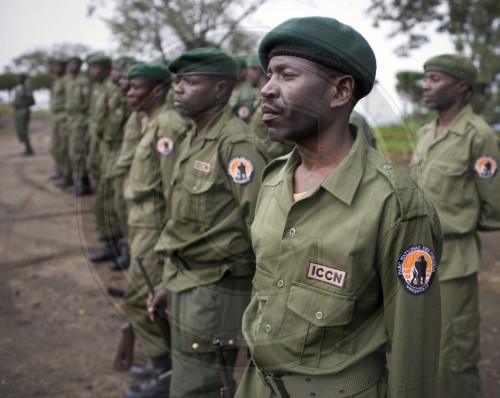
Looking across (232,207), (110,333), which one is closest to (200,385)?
(232,207)

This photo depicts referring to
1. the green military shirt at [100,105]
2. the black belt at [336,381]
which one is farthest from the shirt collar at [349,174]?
the green military shirt at [100,105]

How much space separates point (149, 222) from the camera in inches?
147

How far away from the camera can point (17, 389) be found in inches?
141

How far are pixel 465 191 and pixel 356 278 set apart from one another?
2.06m

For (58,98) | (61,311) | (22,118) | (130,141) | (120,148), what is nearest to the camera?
(130,141)

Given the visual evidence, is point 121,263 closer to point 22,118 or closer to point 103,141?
point 103,141

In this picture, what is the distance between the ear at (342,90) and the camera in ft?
5.25

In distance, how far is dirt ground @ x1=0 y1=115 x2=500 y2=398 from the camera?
3727 millimetres

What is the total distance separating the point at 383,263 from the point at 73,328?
3.69 metres

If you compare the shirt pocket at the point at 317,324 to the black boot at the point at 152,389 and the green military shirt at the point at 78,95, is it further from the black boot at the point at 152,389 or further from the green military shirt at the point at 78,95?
the green military shirt at the point at 78,95

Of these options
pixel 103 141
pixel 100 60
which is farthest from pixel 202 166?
pixel 100 60

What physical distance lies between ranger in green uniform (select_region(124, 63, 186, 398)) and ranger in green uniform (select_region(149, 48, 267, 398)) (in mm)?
744

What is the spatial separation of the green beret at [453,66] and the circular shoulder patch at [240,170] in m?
1.59

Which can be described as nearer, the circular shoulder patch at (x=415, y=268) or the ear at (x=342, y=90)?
the circular shoulder patch at (x=415, y=268)
